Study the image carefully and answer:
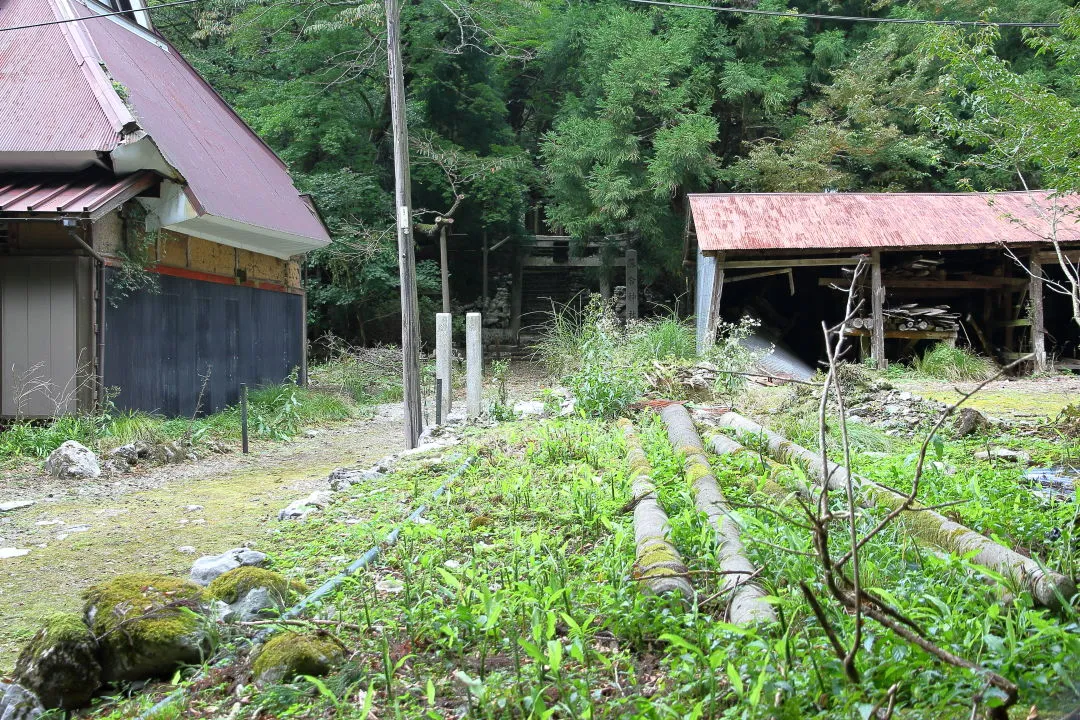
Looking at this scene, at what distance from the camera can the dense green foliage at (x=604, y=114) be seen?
1981 cm

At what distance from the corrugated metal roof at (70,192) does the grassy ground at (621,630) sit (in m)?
5.42

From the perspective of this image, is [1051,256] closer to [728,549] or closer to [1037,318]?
[1037,318]

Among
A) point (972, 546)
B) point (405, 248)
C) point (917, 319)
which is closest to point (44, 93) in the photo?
point (405, 248)

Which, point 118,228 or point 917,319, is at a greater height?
point 118,228

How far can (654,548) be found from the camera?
3219mm

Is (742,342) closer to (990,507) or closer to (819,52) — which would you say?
(990,507)

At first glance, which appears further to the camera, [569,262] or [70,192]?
[569,262]

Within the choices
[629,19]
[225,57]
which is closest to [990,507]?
[629,19]

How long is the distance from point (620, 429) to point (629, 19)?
711 inches

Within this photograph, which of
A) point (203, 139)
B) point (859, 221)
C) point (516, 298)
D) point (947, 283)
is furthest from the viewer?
point (516, 298)

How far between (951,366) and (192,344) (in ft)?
37.3

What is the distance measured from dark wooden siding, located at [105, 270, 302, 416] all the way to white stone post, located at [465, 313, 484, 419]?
376cm

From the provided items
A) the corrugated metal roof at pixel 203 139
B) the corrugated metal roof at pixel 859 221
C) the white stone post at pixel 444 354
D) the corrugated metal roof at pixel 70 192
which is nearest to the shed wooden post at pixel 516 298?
the corrugated metal roof at pixel 859 221

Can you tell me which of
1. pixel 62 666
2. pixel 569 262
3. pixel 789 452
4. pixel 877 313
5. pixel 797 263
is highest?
pixel 569 262
